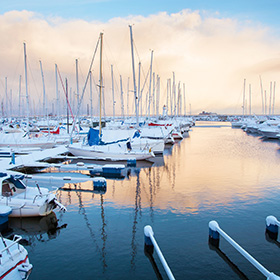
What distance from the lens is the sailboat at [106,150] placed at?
78.8 feet

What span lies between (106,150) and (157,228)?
49.4 ft

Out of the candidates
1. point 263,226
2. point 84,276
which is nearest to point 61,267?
point 84,276

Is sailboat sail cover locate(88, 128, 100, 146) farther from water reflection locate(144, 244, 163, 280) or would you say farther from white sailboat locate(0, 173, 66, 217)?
water reflection locate(144, 244, 163, 280)

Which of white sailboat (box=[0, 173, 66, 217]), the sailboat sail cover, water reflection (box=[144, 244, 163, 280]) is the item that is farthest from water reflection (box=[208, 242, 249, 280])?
the sailboat sail cover

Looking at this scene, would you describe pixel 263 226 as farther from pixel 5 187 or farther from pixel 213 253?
pixel 5 187

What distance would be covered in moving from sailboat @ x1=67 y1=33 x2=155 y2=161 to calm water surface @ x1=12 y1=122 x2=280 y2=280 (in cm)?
558

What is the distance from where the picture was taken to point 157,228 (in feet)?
33.7

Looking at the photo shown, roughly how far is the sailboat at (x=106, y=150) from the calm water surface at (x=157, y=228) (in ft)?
18.3

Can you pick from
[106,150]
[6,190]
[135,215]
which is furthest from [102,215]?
[106,150]

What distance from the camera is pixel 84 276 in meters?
7.34

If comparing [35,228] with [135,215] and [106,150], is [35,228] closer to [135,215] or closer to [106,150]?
[135,215]

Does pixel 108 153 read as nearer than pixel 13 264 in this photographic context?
No

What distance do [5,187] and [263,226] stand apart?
12.0 m

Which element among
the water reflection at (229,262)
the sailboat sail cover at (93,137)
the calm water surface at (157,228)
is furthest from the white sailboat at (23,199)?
the sailboat sail cover at (93,137)
